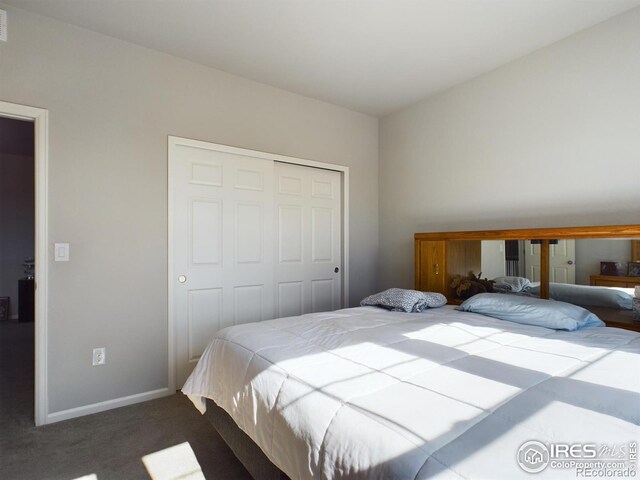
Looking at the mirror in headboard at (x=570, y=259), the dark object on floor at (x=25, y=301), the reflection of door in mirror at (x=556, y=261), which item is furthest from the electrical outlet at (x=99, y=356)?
the dark object on floor at (x=25, y=301)

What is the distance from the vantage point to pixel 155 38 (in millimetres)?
2480

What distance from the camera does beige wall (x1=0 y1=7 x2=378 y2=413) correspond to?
2264 mm

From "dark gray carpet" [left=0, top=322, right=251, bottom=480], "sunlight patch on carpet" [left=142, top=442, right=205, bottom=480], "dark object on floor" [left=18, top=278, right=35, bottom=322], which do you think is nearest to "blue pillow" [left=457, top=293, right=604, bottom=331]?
"dark gray carpet" [left=0, top=322, right=251, bottom=480]

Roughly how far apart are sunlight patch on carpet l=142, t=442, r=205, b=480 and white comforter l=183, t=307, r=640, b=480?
11.1 inches

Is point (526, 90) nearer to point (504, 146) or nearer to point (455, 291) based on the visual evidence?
point (504, 146)

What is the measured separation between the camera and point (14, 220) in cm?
578

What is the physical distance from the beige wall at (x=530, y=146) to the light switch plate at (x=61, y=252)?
296 centimetres

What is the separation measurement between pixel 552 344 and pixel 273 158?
2.57 m

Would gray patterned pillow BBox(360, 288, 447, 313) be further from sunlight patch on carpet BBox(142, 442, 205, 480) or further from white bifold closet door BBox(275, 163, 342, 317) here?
sunlight patch on carpet BBox(142, 442, 205, 480)

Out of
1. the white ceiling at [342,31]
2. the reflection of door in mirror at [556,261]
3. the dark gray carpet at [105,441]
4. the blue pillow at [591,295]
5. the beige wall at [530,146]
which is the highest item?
the white ceiling at [342,31]

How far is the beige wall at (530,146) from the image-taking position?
87.8 inches

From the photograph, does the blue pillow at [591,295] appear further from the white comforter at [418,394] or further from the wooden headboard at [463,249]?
the white comforter at [418,394]

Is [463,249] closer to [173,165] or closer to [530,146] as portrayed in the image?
[530,146]

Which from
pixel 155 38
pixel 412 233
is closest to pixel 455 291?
pixel 412 233
